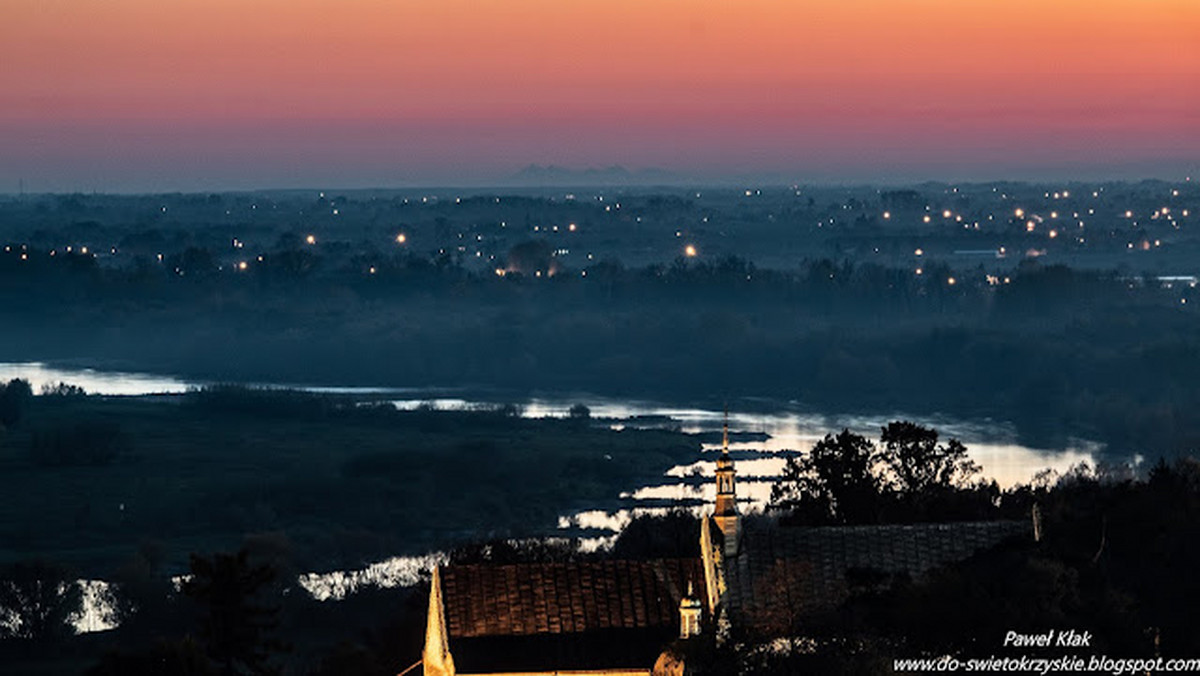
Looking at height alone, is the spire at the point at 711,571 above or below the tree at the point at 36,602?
above

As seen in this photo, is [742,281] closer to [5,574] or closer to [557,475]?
[557,475]

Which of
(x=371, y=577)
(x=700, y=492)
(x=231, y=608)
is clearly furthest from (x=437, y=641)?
(x=700, y=492)

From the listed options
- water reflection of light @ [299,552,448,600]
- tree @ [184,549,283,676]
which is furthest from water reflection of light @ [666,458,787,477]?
tree @ [184,549,283,676]

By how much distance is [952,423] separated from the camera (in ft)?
394

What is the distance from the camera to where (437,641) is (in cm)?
3888

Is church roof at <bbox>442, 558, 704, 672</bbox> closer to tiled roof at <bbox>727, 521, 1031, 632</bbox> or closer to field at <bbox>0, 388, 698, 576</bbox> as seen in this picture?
tiled roof at <bbox>727, 521, 1031, 632</bbox>

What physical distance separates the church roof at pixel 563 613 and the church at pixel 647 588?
0.02 meters

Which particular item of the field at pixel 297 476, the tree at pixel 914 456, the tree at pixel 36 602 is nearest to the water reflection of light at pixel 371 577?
the field at pixel 297 476

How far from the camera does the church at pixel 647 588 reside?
37188mm

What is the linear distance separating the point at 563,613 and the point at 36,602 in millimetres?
35640

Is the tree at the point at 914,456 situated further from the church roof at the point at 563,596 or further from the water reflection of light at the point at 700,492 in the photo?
the water reflection of light at the point at 700,492

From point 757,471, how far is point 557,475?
10534 millimetres

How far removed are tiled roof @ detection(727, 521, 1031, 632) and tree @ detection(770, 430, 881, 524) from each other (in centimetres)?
1258

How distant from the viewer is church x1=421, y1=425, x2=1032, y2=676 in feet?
122
